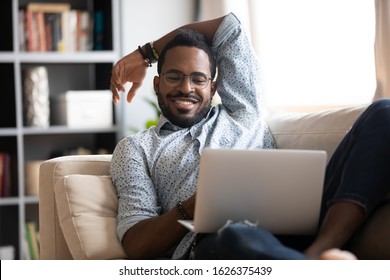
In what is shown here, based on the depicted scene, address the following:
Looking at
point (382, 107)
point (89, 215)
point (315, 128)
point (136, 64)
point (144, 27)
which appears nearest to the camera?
point (382, 107)

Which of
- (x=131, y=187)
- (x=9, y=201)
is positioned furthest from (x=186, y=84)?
(x=9, y=201)

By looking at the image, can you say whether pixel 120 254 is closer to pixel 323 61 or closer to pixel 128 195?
pixel 128 195

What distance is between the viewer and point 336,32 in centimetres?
311

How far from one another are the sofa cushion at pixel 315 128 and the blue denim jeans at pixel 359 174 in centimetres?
21

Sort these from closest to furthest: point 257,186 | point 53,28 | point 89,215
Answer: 1. point 257,186
2. point 89,215
3. point 53,28

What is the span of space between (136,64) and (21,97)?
1655mm

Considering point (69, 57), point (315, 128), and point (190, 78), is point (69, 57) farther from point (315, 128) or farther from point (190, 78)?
point (315, 128)

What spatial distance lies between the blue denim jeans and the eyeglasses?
0.50m

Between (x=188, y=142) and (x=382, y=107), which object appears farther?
(x=188, y=142)

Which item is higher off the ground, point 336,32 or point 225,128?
point 336,32

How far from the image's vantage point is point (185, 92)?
206 cm

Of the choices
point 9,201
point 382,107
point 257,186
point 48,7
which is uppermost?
point 48,7
